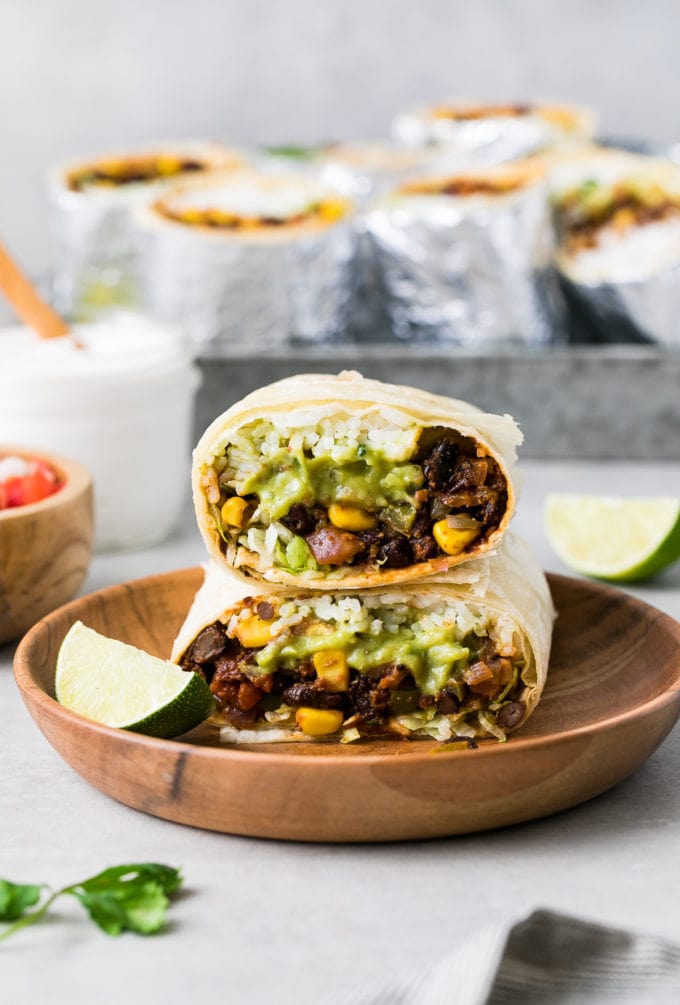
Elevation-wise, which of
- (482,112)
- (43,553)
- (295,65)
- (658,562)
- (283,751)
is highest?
(295,65)

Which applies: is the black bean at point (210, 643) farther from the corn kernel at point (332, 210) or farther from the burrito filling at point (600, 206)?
the burrito filling at point (600, 206)

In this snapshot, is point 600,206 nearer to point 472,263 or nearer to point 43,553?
point 472,263

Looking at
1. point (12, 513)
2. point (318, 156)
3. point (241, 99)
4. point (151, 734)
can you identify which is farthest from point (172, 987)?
point (241, 99)

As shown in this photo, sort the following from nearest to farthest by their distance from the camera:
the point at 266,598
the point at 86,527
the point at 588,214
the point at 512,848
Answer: the point at 512,848 < the point at 266,598 < the point at 86,527 < the point at 588,214

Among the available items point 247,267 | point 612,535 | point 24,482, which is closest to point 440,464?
point 24,482

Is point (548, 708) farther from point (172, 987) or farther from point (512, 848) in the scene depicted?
point (172, 987)

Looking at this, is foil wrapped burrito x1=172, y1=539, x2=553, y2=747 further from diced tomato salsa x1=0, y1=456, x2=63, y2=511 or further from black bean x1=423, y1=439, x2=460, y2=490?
diced tomato salsa x1=0, y1=456, x2=63, y2=511
